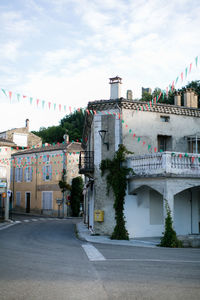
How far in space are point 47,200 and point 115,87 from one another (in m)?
22.3

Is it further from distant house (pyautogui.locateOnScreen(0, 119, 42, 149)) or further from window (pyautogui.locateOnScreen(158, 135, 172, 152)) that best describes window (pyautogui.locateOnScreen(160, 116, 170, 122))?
distant house (pyautogui.locateOnScreen(0, 119, 42, 149))

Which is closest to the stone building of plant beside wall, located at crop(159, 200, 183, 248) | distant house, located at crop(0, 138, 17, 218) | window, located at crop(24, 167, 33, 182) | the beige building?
plant beside wall, located at crop(159, 200, 183, 248)

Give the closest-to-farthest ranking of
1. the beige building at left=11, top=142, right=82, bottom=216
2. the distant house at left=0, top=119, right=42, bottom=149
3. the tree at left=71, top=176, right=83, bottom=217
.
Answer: the tree at left=71, top=176, right=83, bottom=217 → the beige building at left=11, top=142, right=82, bottom=216 → the distant house at left=0, top=119, right=42, bottom=149

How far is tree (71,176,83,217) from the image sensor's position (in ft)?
119

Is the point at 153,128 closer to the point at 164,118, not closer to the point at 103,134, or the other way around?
the point at 164,118

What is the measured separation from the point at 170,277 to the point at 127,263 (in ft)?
6.68

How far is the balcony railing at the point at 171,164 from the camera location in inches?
574

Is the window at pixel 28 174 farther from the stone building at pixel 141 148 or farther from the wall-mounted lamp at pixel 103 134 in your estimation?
the wall-mounted lamp at pixel 103 134

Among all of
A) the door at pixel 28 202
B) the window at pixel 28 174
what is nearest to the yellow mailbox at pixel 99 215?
the window at pixel 28 174

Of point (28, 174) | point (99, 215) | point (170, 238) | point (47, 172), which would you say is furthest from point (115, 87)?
point (28, 174)

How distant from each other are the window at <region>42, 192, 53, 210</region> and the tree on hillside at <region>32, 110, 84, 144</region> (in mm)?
14077

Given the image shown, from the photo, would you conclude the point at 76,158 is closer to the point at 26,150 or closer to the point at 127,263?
the point at 26,150

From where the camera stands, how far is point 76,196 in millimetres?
36031

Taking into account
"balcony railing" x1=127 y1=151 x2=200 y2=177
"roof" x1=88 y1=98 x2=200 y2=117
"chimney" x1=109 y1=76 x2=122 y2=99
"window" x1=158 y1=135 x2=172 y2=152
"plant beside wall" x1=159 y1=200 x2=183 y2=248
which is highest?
"chimney" x1=109 y1=76 x2=122 y2=99
